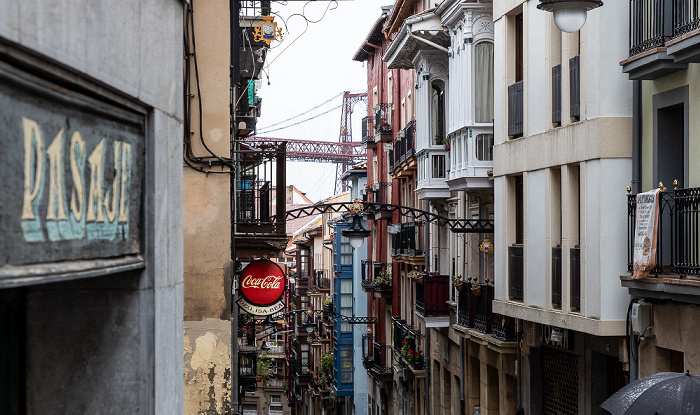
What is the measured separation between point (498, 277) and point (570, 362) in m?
2.61

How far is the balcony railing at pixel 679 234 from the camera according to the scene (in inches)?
514

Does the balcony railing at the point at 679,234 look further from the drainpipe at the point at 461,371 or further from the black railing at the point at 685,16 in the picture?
the drainpipe at the point at 461,371

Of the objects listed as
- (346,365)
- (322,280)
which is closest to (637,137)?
(346,365)

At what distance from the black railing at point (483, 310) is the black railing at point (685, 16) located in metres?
10.4

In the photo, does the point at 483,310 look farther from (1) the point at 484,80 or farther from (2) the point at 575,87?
(2) the point at 575,87

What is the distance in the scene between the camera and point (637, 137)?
15.5 m

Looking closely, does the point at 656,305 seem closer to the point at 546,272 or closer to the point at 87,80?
the point at 546,272

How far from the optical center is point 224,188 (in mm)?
12141

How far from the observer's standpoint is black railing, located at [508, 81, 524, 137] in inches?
789

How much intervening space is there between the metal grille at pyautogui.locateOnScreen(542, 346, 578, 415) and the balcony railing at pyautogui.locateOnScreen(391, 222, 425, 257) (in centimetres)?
1298

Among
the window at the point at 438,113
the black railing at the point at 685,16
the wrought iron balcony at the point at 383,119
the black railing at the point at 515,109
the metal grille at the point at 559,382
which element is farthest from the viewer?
the wrought iron balcony at the point at 383,119

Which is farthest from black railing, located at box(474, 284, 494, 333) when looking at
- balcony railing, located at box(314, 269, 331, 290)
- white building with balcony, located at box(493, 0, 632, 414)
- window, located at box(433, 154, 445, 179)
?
balcony railing, located at box(314, 269, 331, 290)

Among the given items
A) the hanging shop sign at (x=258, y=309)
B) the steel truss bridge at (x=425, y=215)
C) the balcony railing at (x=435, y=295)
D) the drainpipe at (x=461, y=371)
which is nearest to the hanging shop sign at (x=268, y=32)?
the steel truss bridge at (x=425, y=215)

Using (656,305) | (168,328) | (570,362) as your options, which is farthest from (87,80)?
(570,362)
